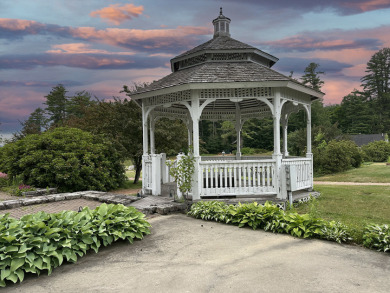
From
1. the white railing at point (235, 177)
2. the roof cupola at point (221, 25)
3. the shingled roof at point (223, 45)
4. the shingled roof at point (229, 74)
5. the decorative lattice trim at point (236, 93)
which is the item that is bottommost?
the white railing at point (235, 177)

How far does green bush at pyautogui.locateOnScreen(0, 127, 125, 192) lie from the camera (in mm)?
10766

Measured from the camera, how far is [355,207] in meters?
8.04

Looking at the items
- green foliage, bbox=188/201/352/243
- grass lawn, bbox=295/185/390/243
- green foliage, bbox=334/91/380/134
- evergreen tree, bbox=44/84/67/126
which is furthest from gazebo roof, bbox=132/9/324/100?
evergreen tree, bbox=44/84/67/126

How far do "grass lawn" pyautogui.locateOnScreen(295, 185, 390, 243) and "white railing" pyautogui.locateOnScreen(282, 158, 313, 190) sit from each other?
637 millimetres

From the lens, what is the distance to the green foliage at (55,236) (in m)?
3.57

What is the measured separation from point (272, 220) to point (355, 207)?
415cm

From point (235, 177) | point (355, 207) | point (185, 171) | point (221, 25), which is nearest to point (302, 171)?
point (355, 207)

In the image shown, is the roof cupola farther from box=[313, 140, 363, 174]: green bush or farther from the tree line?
box=[313, 140, 363, 174]: green bush

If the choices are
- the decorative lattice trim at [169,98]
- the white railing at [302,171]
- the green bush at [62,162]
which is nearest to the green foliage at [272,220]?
the white railing at [302,171]

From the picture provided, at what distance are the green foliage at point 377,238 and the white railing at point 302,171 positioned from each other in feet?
12.1

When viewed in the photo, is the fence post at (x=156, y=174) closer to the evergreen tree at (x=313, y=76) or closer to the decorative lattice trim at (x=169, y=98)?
the decorative lattice trim at (x=169, y=98)

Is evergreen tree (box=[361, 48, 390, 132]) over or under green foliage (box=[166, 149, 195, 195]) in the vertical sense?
over

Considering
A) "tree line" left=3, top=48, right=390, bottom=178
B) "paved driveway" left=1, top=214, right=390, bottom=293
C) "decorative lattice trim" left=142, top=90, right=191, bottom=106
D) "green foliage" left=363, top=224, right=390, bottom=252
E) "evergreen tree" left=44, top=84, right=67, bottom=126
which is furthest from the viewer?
"evergreen tree" left=44, top=84, right=67, bottom=126

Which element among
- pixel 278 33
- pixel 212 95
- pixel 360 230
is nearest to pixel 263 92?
pixel 212 95
